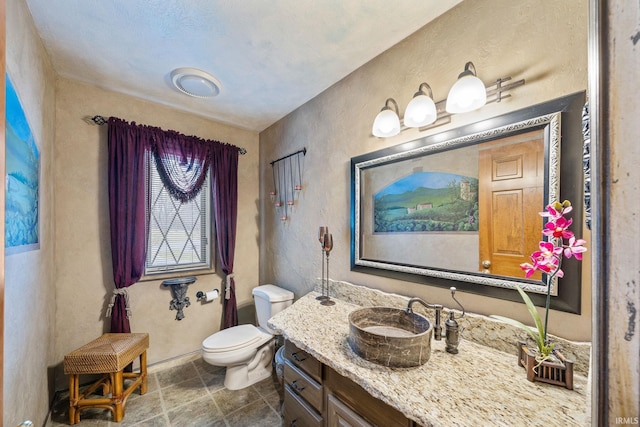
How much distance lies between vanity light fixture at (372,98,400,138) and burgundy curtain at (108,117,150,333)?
6.58 feet

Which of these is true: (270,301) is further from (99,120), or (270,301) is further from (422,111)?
(99,120)

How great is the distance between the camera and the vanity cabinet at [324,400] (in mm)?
921

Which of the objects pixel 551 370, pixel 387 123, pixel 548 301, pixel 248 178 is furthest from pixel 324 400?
pixel 248 178

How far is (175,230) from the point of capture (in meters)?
2.45

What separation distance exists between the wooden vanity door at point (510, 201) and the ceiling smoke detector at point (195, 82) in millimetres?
1934

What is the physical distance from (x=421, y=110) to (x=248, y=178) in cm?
209

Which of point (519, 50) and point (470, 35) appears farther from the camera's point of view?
point (470, 35)

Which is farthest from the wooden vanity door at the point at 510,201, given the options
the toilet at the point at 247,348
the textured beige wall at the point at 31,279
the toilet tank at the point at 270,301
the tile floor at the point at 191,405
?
the textured beige wall at the point at 31,279

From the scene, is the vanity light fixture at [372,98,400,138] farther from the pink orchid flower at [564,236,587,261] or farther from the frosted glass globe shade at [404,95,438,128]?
the pink orchid flower at [564,236,587,261]

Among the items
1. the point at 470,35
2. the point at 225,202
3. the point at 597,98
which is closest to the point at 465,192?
the point at 470,35

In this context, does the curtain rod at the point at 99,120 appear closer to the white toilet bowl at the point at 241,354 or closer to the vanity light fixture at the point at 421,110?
the white toilet bowl at the point at 241,354

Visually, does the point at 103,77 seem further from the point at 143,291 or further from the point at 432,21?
the point at 432,21

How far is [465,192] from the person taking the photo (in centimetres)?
121

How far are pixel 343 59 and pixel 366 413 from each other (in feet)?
6.51
